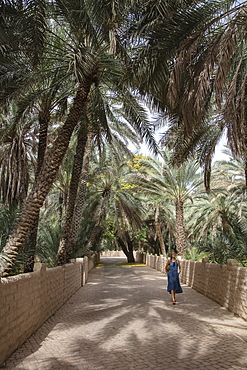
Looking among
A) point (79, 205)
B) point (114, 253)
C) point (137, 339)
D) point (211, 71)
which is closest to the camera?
point (137, 339)

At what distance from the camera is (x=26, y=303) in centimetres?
625

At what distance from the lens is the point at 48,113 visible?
1235 cm

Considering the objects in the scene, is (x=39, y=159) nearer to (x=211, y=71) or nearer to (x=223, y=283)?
(x=211, y=71)

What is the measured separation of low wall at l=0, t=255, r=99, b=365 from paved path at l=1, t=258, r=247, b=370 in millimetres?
193

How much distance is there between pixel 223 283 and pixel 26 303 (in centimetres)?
588

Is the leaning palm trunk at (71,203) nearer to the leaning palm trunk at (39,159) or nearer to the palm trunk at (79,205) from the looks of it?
the palm trunk at (79,205)

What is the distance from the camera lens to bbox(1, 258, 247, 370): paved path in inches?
200

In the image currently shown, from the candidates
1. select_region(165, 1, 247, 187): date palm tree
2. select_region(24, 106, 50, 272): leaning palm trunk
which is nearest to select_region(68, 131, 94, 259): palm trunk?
select_region(24, 106, 50, 272): leaning palm trunk

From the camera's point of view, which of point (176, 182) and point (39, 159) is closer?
point (39, 159)

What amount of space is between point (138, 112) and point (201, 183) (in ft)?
28.6

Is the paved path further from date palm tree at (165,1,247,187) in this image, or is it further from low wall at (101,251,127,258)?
low wall at (101,251,127,258)

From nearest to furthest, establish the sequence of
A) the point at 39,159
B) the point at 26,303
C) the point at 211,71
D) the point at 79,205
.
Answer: the point at 26,303 < the point at 211,71 < the point at 39,159 < the point at 79,205

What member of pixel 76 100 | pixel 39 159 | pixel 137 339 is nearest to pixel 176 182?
pixel 39 159

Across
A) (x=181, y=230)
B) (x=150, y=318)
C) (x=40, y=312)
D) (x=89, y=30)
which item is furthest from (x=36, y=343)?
(x=181, y=230)
